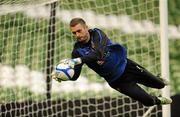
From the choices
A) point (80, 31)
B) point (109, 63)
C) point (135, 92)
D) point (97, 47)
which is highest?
point (80, 31)

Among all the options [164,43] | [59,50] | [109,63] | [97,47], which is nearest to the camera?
[97,47]

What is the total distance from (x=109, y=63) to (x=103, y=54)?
0.17 meters

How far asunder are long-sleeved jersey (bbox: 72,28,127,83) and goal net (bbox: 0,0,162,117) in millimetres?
991

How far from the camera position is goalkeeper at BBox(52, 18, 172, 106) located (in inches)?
146

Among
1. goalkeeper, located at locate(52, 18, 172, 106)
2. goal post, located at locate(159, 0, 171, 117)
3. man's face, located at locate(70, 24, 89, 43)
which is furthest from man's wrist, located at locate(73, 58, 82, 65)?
goal post, located at locate(159, 0, 171, 117)

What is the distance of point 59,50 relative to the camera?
6004 mm

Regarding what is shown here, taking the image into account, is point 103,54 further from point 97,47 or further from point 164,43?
point 164,43

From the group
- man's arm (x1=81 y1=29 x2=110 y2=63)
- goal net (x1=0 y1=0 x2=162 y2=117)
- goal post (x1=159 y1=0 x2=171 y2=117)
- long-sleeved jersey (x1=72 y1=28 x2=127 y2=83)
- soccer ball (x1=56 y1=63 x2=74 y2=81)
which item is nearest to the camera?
soccer ball (x1=56 y1=63 x2=74 y2=81)

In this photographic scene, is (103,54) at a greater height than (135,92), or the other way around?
(103,54)

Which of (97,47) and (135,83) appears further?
(135,83)

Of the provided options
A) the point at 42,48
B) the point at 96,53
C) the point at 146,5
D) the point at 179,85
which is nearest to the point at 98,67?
the point at 96,53

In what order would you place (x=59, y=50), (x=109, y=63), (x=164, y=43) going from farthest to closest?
(x=59, y=50)
(x=164, y=43)
(x=109, y=63)

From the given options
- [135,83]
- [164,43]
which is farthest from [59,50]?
[135,83]

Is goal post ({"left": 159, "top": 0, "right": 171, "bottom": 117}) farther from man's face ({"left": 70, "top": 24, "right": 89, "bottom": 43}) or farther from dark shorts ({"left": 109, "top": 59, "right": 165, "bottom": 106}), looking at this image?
man's face ({"left": 70, "top": 24, "right": 89, "bottom": 43})
